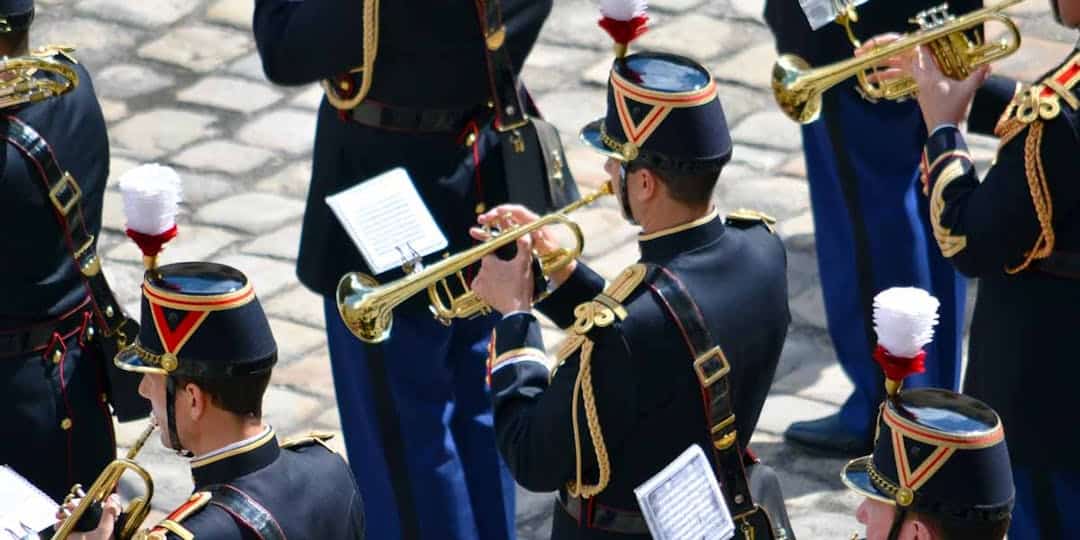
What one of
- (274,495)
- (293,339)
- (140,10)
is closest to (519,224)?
(274,495)

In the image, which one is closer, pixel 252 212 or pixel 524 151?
pixel 524 151

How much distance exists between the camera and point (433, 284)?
5520mm

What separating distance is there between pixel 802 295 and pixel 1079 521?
2.80 metres

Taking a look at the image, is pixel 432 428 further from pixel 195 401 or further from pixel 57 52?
pixel 195 401

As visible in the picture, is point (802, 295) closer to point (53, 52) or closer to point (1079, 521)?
point (1079, 521)

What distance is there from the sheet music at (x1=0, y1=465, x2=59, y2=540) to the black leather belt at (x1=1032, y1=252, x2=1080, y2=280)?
2456 mm

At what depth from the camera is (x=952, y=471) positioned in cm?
429

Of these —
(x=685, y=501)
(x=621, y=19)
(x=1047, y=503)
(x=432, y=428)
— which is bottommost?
(x=432, y=428)

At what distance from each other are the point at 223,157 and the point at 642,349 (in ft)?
15.8

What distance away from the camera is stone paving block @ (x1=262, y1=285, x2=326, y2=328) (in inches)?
326

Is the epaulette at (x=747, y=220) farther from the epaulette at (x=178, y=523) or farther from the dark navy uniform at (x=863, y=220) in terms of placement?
the dark navy uniform at (x=863, y=220)

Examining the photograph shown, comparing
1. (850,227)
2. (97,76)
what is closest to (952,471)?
(850,227)

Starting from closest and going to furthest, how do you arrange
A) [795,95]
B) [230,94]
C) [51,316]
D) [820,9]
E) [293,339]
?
[51,316]
[795,95]
[820,9]
[293,339]
[230,94]

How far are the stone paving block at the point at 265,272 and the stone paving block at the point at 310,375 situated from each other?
45 centimetres
